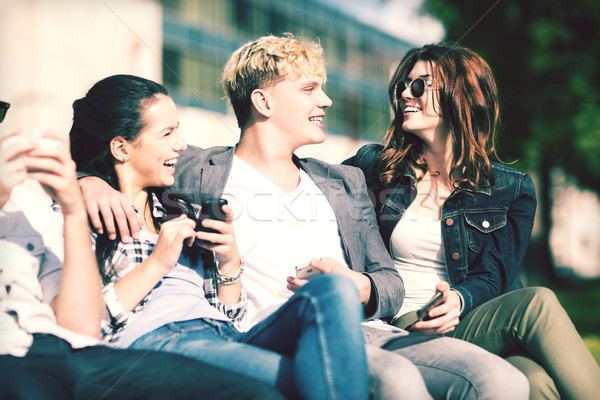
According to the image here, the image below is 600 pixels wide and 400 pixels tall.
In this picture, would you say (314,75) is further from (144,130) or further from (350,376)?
(350,376)

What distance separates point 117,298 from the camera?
2.20m

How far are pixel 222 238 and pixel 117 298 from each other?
1.55ft

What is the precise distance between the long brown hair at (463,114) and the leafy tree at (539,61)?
19.3ft

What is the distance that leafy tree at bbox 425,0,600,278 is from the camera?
8.91 m

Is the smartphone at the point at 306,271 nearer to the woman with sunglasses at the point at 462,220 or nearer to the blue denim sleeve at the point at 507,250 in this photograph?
the woman with sunglasses at the point at 462,220

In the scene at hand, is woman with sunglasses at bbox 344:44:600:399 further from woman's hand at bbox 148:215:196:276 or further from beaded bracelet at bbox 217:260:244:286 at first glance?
woman's hand at bbox 148:215:196:276

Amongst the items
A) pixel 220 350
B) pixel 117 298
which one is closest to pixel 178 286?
pixel 117 298

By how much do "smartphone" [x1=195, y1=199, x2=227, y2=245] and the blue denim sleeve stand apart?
1.28 metres

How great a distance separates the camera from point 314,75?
3.10 meters

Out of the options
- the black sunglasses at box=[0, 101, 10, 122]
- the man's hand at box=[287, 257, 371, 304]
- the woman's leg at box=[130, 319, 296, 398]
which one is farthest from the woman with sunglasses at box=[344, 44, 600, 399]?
the black sunglasses at box=[0, 101, 10, 122]

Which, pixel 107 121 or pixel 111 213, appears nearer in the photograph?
pixel 111 213

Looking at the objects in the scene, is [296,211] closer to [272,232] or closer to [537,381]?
[272,232]

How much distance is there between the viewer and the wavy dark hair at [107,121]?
2.64 metres

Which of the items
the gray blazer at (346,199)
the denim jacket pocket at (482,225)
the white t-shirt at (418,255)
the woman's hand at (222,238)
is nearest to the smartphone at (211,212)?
the woman's hand at (222,238)
